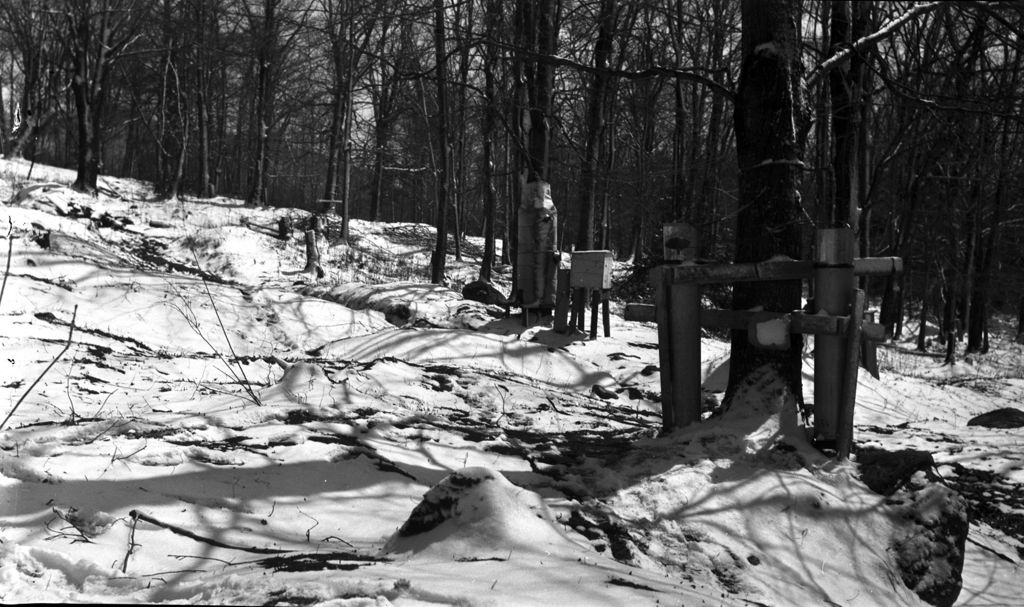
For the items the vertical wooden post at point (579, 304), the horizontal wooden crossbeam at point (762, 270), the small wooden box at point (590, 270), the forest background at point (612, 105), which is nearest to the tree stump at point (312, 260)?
the forest background at point (612, 105)

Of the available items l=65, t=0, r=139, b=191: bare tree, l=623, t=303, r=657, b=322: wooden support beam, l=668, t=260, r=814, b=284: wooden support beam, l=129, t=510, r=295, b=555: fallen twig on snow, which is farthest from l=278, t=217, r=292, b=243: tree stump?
l=129, t=510, r=295, b=555: fallen twig on snow

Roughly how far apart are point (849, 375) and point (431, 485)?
2591 millimetres

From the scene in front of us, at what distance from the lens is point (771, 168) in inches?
199

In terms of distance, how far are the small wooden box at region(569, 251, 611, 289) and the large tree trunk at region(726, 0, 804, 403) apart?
14.7ft

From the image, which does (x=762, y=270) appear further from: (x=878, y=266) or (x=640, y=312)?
(x=640, y=312)

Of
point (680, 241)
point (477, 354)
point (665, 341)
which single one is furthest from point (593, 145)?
point (665, 341)

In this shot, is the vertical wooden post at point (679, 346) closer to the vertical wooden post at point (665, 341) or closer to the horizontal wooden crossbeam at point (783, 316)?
the vertical wooden post at point (665, 341)

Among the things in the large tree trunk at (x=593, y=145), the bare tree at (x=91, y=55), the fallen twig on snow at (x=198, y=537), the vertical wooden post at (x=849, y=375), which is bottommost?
the fallen twig on snow at (x=198, y=537)

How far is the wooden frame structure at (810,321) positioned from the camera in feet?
14.8

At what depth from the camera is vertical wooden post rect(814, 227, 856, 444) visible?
4523 mm

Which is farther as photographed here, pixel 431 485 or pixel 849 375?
pixel 849 375

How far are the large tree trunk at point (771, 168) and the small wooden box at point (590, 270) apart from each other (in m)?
4.48

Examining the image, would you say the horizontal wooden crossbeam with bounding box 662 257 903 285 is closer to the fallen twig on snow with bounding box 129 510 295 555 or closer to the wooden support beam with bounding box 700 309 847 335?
the wooden support beam with bounding box 700 309 847 335

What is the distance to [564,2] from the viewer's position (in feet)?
45.5
